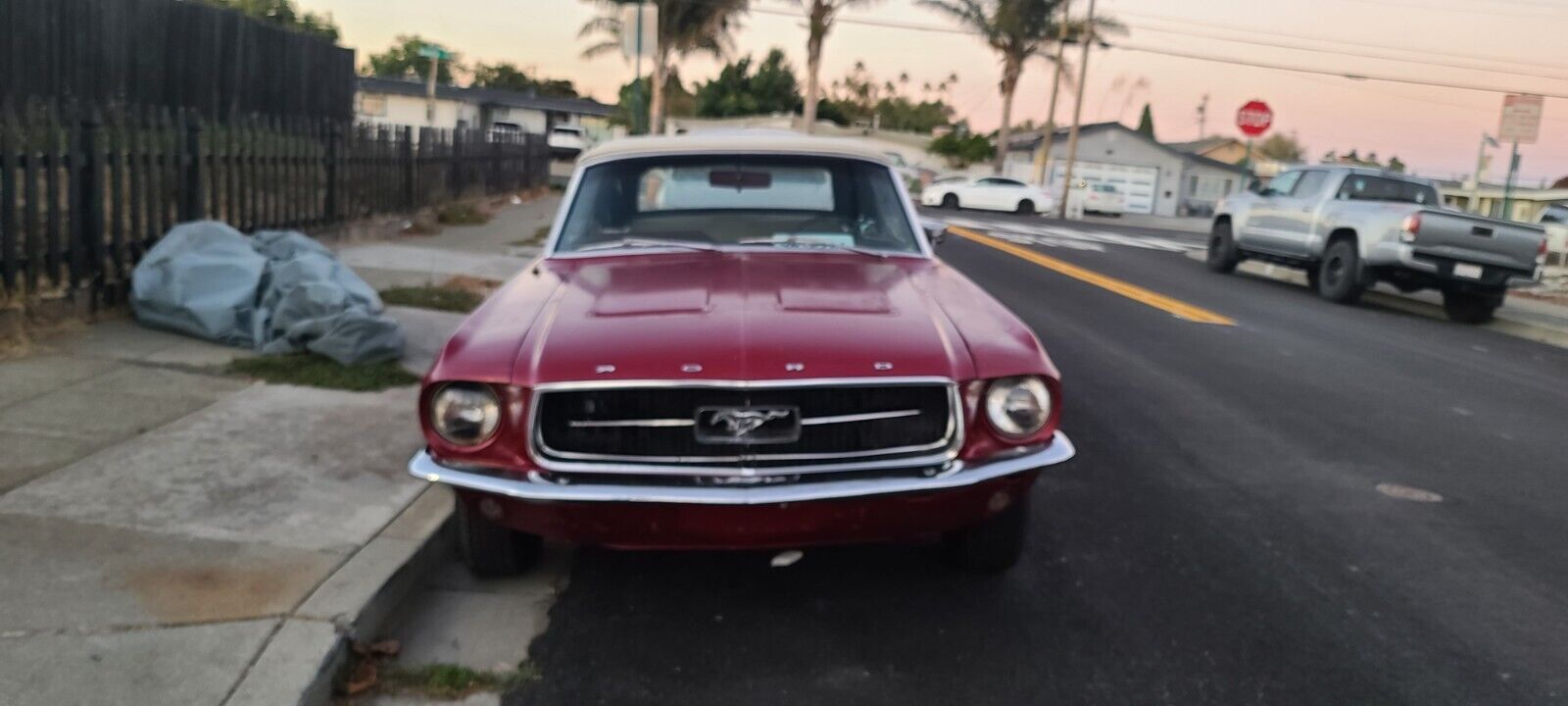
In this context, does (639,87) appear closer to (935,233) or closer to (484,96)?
(935,233)

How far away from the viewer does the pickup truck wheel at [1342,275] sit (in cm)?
1421

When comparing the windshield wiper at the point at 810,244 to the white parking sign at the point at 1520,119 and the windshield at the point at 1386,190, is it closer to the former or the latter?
the windshield at the point at 1386,190

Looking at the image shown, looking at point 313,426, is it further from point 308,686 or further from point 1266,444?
point 1266,444

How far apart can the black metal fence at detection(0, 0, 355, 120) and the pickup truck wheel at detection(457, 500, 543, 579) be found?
5.72 m

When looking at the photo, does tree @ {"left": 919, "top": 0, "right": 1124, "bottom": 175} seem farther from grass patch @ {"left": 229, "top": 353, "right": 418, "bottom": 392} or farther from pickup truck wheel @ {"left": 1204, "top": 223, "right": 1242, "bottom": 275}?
grass patch @ {"left": 229, "top": 353, "right": 418, "bottom": 392}

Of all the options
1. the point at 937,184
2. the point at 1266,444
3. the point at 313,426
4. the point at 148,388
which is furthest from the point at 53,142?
the point at 937,184

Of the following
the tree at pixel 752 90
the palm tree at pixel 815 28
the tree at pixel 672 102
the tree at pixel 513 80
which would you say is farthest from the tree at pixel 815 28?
the tree at pixel 513 80

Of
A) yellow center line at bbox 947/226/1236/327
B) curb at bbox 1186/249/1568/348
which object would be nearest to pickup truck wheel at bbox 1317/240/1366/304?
curb at bbox 1186/249/1568/348

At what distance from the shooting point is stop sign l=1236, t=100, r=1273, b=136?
3228cm

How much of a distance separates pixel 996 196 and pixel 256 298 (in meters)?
32.6

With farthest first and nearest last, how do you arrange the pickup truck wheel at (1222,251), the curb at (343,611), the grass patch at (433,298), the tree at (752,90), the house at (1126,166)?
the tree at (752,90), the house at (1126,166), the pickup truck wheel at (1222,251), the grass patch at (433,298), the curb at (343,611)

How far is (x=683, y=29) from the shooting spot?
137 ft

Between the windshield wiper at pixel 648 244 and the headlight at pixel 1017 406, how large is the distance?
64.8 inches

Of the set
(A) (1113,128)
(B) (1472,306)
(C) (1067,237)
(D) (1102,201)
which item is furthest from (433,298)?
(A) (1113,128)
